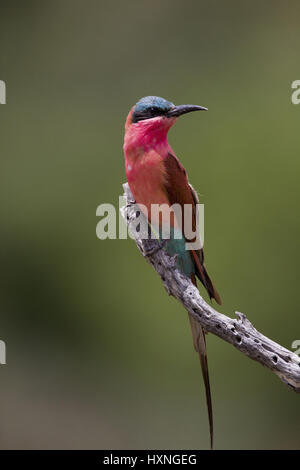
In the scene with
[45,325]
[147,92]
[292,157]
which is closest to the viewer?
[292,157]

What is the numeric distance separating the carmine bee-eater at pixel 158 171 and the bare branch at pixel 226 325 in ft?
0.20

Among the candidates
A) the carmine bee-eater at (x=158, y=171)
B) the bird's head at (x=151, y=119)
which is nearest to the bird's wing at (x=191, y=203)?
the carmine bee-eater at (x=158, y=171)

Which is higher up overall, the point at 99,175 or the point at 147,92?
the point at 147,92

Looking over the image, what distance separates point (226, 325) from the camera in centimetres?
232

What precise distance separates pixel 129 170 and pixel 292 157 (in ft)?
7.72

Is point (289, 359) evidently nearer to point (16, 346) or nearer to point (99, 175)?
point (99, 175)

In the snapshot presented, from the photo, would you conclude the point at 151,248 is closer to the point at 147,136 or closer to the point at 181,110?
the point at 147,136

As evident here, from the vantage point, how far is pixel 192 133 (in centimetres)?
486

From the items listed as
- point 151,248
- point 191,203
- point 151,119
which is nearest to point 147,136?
point 151,119

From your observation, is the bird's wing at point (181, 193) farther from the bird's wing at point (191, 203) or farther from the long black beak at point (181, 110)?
the long black beak at point (181, 110)

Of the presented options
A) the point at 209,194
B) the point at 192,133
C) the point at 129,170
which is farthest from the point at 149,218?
the point at 192,133

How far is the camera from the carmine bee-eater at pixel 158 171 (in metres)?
2.52

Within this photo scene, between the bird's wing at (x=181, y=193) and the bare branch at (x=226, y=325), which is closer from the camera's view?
the bare branch at (x=226, y=325)

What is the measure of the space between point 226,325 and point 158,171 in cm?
65
